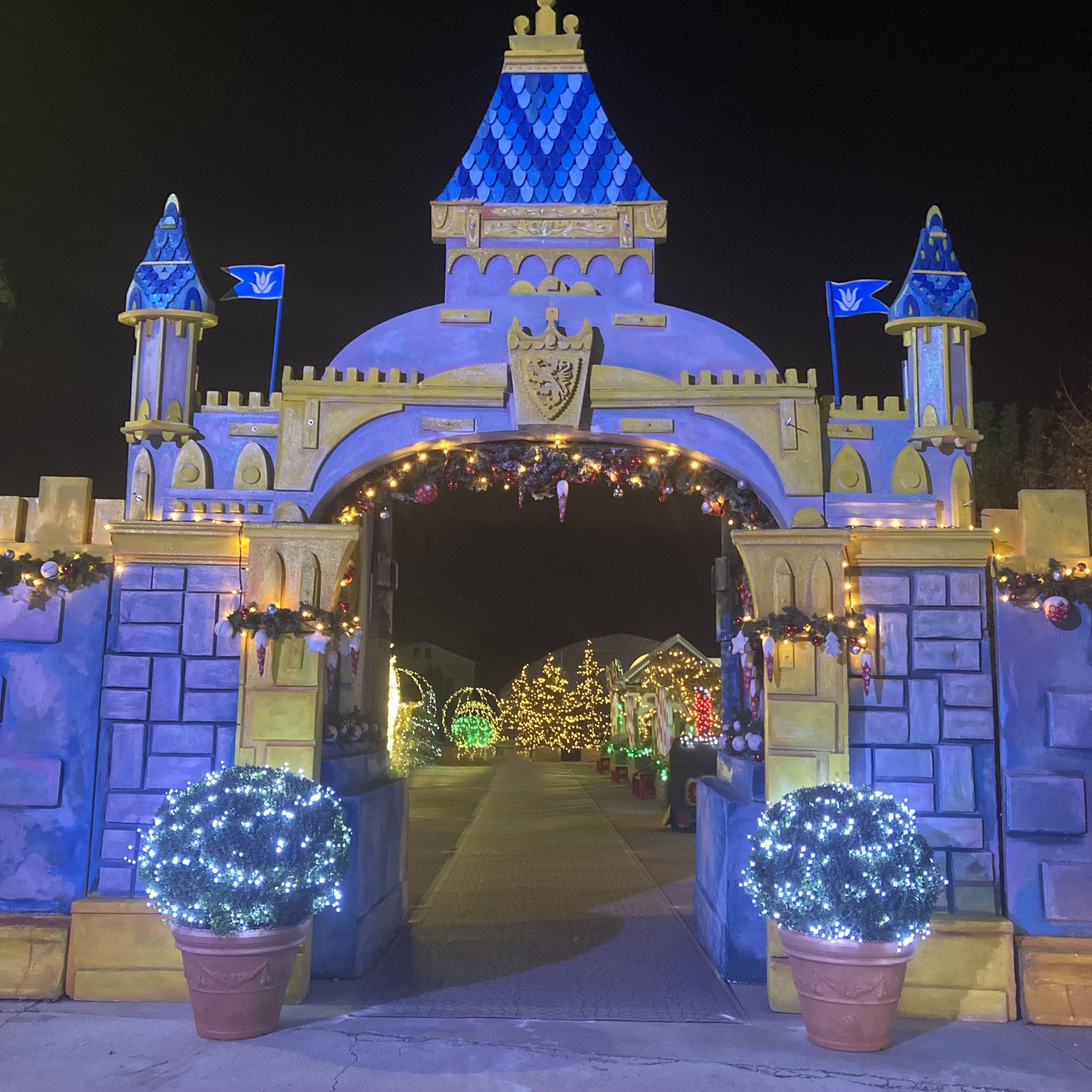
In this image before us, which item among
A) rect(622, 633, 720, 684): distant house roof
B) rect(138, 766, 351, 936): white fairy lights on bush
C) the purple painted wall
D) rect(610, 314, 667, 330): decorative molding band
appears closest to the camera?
rect(138, 766, 351, 936): white fairy lights on bush

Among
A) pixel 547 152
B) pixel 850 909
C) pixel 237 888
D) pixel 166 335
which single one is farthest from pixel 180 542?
pixel 850 909

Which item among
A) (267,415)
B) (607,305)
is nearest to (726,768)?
(607,305)

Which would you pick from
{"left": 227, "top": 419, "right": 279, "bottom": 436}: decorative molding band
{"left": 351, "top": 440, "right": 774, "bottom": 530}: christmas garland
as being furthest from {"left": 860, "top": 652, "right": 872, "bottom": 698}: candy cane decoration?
{"left": 227, "top": 419, "right": 279, "bottom": 436}: decorative molding band

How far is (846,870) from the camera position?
6.55 metres

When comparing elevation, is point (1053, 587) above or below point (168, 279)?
below

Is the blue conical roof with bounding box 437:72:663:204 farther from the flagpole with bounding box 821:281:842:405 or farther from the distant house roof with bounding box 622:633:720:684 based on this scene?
the distant house roof with bounding box 622:633:720:684

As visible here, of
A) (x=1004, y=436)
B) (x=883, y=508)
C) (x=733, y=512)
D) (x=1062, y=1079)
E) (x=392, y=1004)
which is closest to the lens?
(x=1062, y=1079)

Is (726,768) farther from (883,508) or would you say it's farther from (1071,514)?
(1071,514)

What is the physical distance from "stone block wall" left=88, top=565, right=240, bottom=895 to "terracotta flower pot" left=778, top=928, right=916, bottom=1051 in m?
4.18

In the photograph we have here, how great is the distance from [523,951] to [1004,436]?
24.1 metres

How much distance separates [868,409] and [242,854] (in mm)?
5383

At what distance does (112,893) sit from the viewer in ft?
25.2

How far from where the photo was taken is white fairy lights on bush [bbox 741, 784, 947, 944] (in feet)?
21.4

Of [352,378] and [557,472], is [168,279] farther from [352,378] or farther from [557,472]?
[557,472]
